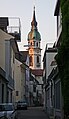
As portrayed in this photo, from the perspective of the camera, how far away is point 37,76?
15112cm

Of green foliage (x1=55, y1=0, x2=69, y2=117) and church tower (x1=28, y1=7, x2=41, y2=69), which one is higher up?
church tower (x1=28, y1=7, x2=41, y2=69)

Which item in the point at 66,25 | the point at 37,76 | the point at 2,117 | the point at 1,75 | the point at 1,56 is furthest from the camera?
the point at 37,76

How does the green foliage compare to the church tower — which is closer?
the green foliage

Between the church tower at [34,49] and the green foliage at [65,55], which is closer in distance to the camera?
the green foliage at [65,55]

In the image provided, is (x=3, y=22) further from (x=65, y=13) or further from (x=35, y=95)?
(x=35, y=95)

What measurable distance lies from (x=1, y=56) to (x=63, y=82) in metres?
22.0

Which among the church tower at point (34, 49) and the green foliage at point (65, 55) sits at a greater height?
the church tower at point (34, 49)

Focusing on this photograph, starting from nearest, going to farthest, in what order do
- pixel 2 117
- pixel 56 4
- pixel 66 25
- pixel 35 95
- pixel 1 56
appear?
pixel 66 25, pixel 2 117, pixel 56 4, pixel 1 56, pixel 35 95

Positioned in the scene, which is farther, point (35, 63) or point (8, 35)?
point (35, 63)

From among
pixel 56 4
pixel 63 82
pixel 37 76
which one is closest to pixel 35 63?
pixel 37 76

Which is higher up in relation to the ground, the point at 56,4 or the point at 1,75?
the point at 56,4

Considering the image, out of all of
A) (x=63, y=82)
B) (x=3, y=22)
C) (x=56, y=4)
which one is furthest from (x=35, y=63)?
(x=63, y=82)

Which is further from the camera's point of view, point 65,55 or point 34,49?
point 34,49

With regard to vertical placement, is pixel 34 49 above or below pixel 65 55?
above
